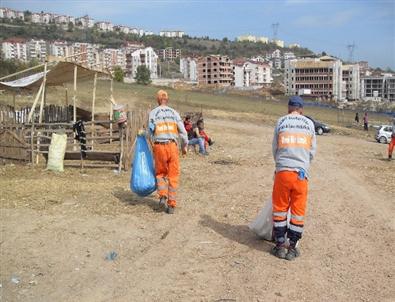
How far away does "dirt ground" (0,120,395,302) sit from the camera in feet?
16.0

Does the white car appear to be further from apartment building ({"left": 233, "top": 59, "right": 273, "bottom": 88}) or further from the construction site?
apartment building ({"left": 233, "top": 59, "right": 273, "bottom": 88})

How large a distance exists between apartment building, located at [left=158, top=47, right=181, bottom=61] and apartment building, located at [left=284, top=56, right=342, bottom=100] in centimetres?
6134

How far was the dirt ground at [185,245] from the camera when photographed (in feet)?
16.0

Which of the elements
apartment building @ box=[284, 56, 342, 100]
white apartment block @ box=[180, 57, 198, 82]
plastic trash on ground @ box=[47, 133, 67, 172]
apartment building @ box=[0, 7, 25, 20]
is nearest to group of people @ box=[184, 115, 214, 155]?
plastic trash on ground @ box=[47, 133, 67, 172]

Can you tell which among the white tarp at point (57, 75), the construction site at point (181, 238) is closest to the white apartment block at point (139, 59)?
the white tarp at point (57, 75)

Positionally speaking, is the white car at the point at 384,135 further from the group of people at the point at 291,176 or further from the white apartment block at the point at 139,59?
the white apartment block at the point at 139,59

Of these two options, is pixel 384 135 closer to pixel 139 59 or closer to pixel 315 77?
pixel 315 77

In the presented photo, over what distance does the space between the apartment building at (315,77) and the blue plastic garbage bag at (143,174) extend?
129901mm

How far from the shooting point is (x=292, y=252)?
565cm

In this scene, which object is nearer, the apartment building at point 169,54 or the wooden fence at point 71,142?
the wooden fence at point 71,142

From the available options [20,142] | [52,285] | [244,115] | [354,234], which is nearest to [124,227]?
[52,285]

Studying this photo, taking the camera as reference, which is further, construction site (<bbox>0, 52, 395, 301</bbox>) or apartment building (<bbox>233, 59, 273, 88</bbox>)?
apartment building (<bbox>233, 59, 273, 88</bbox>)

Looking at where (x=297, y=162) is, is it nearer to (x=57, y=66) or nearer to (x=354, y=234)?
(x=354, y=234)

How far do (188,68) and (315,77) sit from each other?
4309 cm
